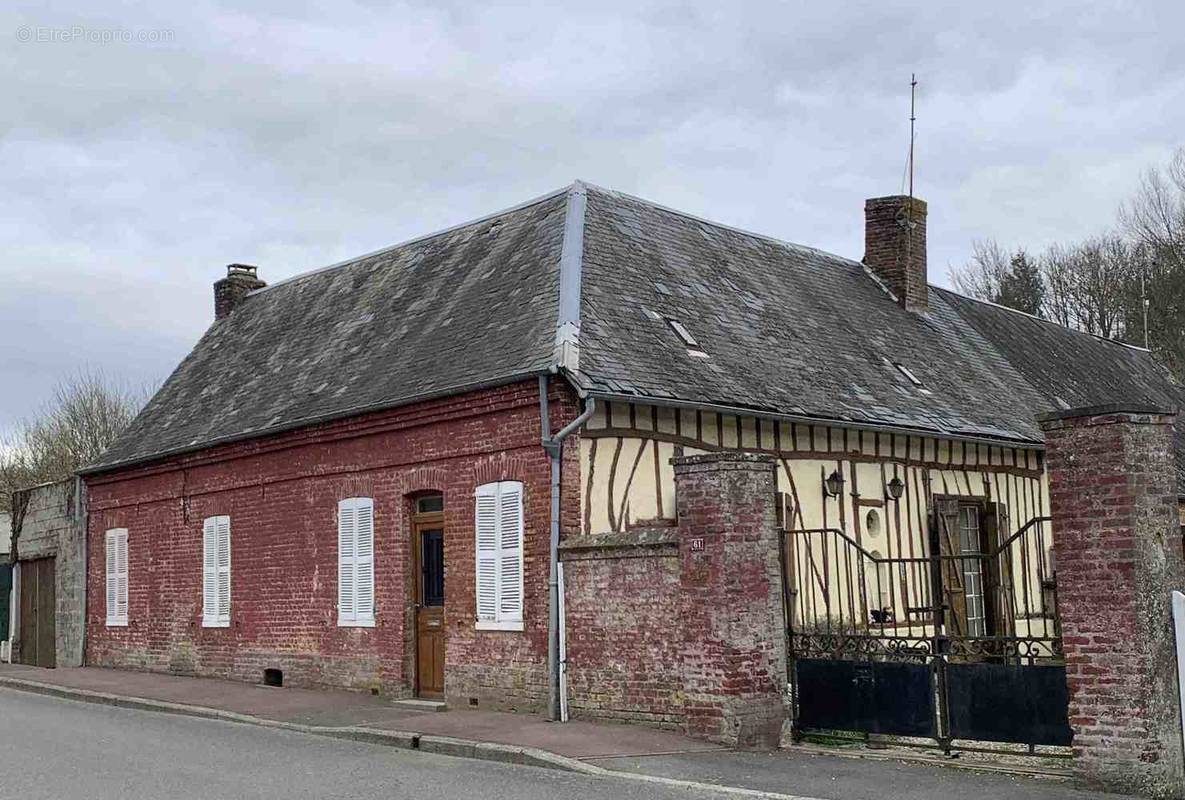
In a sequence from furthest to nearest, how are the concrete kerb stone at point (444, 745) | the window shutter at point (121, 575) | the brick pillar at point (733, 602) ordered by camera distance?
the window shutter at point (121, 575)
the brick pillar at point (733, 602)
the concrete kerb stone at point (444, 745)

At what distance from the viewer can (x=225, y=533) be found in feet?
61.5

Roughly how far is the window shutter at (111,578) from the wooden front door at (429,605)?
27.2 ft

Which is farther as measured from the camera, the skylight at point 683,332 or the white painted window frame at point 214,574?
the white painted window frame at point 214,574

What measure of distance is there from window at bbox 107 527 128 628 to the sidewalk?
4.60 metres

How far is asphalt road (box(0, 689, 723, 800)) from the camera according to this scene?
930 cm

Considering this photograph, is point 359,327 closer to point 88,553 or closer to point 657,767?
point 88,553

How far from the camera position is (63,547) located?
22.9 m

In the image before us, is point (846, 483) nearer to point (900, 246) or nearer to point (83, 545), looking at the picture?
point (900, 246)

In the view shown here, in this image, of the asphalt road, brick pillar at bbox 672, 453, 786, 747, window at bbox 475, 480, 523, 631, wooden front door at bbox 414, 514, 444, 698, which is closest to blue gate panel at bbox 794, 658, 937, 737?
brick pillar at bbox 672, 453, 786, 747

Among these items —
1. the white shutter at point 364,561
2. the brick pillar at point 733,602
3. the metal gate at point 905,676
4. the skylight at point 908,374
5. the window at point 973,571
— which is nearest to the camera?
the metal gate at point 905,676

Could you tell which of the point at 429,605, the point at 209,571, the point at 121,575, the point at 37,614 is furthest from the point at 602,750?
the point at 37,614

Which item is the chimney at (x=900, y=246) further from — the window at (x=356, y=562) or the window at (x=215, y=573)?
the window at (x=215, y=573)

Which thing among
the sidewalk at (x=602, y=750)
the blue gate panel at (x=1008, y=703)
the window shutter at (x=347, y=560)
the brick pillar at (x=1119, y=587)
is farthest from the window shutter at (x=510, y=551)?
the brick pillar at (x=1119, y=587)

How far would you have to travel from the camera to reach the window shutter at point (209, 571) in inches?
744
